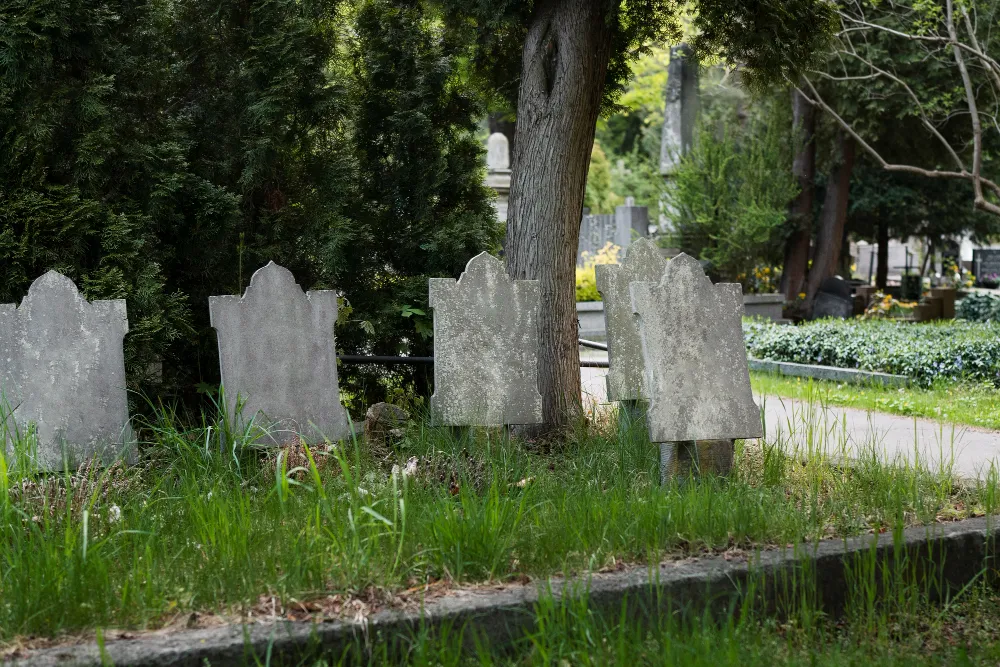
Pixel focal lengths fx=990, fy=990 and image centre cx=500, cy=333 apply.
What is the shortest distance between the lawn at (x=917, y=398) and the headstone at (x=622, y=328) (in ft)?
5.91

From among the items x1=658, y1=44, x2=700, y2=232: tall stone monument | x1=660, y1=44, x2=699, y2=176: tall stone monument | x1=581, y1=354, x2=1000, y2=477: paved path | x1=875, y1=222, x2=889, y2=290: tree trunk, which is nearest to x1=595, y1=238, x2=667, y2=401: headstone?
x1=581, y1=354, x2=1000, y2=477: paved path

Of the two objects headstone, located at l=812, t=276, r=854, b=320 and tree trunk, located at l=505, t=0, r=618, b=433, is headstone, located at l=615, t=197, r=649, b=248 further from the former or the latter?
tree trunk, located at l=505, t=0, r=618, b=433

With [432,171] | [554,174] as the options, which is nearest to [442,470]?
[554,174]

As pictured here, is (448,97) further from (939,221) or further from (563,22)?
(939,221)

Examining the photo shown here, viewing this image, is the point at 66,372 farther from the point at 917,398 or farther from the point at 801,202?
the point at 801,202

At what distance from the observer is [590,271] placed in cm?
1834

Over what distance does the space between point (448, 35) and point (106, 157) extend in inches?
102

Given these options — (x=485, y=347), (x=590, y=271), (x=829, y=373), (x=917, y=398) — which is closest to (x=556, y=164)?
(x=485, y=347)

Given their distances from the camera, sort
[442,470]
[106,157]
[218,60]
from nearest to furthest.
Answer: [442,470] < [106,157] < [218,60]

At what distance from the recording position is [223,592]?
328 cm

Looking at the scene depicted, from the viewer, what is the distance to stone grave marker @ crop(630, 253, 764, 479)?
191 inches

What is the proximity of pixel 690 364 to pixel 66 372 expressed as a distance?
10.1 ft

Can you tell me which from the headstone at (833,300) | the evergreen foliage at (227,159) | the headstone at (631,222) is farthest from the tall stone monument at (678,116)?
the evergreen foliage at (227,159)

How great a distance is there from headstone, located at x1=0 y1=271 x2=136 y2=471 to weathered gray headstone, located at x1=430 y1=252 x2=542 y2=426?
1601 mm
